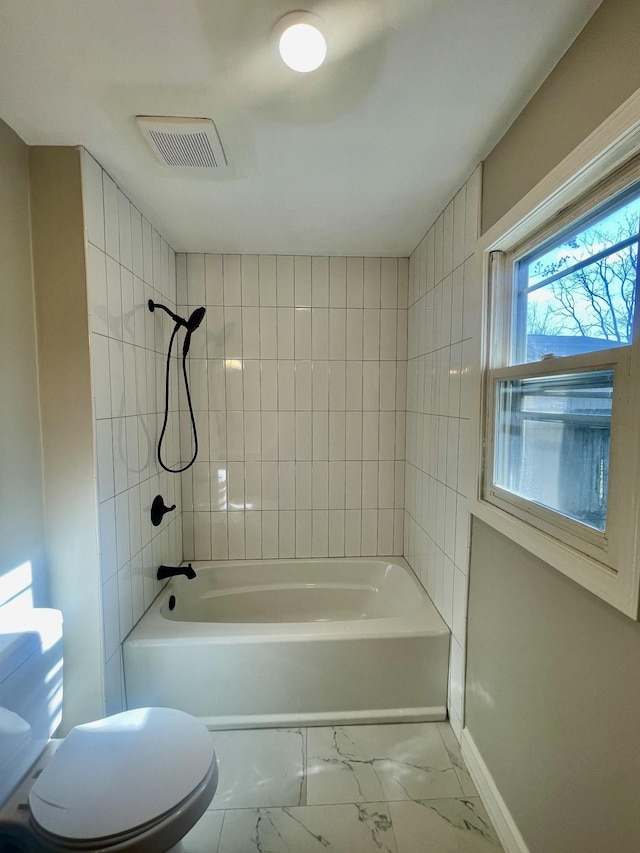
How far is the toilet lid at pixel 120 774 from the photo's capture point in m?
0.85

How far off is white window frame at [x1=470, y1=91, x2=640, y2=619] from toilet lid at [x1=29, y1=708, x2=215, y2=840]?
1129mm

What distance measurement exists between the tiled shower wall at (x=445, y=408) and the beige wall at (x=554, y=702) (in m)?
0.18

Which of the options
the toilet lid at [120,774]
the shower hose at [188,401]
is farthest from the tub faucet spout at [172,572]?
the toilet lid at [120,774]

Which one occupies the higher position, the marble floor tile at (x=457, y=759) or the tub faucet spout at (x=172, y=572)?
the tub faucet spout at (x=172, y=572)

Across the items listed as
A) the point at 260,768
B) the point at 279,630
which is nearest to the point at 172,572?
the point at 279,630

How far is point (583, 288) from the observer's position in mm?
969

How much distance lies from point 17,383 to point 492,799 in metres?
2.13

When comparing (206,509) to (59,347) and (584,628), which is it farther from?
(584,628)

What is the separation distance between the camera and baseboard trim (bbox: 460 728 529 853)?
1.11 metres

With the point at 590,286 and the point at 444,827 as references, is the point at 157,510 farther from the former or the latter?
the point at 590,286

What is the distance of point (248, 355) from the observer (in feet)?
7.30

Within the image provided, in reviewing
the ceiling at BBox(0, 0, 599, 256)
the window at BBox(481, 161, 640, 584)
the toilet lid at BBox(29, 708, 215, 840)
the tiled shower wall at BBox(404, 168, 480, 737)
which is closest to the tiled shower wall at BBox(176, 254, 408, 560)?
the tiled shower wall at BBox(404, 168, 480, 737)

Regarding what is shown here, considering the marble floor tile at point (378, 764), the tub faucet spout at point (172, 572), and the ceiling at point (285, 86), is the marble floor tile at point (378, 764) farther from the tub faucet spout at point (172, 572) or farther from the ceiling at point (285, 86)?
the ceiling at point (285, 86)

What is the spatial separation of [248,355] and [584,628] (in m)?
1.97
